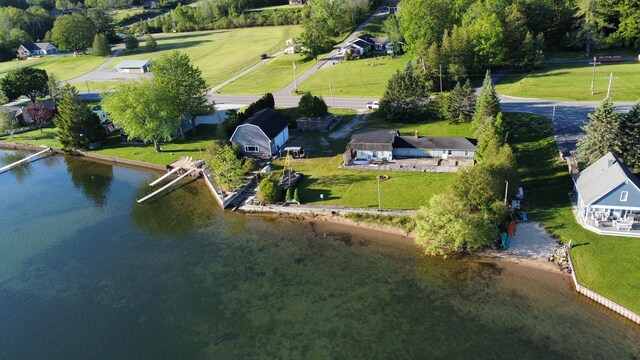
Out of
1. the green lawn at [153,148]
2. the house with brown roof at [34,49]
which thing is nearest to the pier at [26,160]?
the green lawn at [153,148]

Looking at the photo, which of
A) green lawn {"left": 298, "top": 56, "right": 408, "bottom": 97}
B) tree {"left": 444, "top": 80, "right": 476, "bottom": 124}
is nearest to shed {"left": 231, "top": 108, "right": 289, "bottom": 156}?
green lawn {"left": 298, "top": 56, "right": 408, "bottom": 97}

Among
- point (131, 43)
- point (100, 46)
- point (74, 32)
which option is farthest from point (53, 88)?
point (74, 32)

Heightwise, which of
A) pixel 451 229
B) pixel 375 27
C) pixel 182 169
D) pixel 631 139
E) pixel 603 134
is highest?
pixel 375 27

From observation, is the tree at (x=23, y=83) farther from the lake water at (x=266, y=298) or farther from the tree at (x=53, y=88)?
the lake water at (x=266, y=298)

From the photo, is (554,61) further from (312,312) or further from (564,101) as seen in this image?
(312,312)

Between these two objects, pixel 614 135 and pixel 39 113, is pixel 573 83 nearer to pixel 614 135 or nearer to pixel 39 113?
pixel 614 135

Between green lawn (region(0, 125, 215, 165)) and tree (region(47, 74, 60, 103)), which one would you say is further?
tree (region(47, 74, 60, 103))

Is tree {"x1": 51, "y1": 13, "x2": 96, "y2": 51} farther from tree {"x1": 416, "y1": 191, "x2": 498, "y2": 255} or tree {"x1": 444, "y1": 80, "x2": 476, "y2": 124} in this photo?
tree {"x1": 416, "y1": 191, "x2": 498, "y2": 255}
